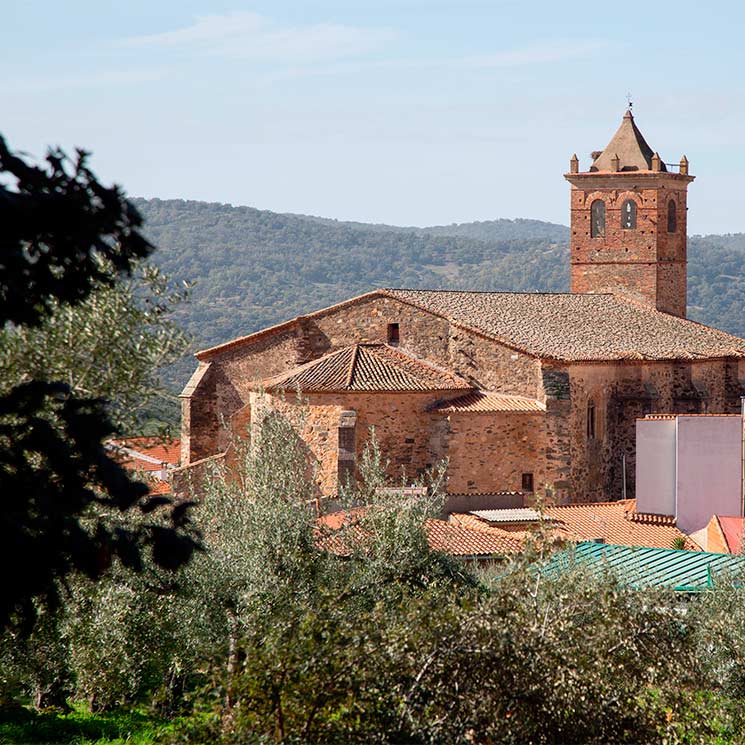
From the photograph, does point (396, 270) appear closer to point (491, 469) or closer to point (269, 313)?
point (269, 313)

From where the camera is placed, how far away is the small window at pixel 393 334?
29.6 meters

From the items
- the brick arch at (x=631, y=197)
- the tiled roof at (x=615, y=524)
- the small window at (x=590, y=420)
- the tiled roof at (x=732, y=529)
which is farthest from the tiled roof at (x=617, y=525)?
the brick arch at (x=631, y=197)

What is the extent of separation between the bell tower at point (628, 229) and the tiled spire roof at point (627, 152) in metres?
0.03

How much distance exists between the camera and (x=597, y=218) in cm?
3944

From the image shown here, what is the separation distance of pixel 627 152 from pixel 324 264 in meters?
83.0

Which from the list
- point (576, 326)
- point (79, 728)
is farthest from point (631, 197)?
point (79, 728)

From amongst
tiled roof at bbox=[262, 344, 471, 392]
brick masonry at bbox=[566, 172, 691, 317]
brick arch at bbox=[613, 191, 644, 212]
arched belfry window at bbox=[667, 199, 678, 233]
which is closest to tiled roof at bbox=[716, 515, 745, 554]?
tiled roof at bbox=[262, 344, 471, 392]

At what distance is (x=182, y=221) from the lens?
425ft

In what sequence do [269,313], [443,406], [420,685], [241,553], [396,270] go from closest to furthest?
[420,685]
[241,553]
[443,406]
[269,313]
[396,270]

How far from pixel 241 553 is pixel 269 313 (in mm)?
86135

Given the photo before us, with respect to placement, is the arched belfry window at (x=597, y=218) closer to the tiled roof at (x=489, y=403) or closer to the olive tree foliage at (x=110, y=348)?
the tiled roof at (x=489, y=403)

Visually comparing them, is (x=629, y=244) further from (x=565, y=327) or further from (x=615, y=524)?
(x=615, y=524)

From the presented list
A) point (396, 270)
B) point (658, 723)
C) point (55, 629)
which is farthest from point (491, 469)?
point (396, 270)

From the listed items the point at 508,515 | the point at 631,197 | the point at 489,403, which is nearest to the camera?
the point at 508,515
